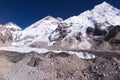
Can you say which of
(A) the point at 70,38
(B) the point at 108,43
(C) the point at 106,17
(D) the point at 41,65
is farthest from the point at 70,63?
(C) the point at 106,17

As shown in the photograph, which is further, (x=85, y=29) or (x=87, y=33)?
(x=85, y=29)

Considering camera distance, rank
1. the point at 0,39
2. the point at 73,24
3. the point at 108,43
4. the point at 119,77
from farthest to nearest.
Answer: the point at 73,24
the point at 108,43
the point at 0,39
the point at 119,77

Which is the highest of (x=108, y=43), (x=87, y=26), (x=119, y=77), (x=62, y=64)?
(x=87, y=26)

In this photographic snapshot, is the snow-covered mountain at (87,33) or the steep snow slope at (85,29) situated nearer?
the snow-covered mountain at (87,33)

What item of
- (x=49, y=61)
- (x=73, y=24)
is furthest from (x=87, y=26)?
(x=49, y=61)

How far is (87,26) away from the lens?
15888 cm

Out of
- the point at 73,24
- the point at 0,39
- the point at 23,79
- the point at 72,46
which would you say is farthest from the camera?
the point at 73,24

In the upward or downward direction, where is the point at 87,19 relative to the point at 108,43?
upward

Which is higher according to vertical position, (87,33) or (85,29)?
(85,29)

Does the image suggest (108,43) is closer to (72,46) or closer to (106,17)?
(72,46)

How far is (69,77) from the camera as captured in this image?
21.4 m

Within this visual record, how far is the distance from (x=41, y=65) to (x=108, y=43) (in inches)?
3835

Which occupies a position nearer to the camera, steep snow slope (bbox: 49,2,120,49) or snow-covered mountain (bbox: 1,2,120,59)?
snow-covered mountain (bbox: 1,2,120,59)

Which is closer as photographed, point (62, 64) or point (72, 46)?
point (62, 64)
